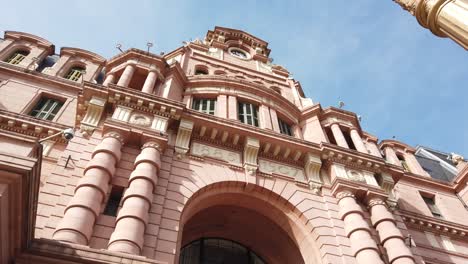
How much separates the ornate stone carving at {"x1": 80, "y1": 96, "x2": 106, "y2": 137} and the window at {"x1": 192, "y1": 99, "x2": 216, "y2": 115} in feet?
19.1

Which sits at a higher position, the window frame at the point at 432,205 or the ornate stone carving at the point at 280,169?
the window frame at the point at 432,205

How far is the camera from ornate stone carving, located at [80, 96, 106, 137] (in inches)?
628

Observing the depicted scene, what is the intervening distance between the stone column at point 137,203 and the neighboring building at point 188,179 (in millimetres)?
47

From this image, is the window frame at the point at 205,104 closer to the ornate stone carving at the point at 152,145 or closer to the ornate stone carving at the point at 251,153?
the ornate stone carving at the point at 251,153

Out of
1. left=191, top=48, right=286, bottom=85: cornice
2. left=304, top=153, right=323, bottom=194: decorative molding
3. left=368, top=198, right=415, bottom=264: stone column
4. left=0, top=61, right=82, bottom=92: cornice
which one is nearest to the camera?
left=368, top=198, right=415, bottom=264: stone column

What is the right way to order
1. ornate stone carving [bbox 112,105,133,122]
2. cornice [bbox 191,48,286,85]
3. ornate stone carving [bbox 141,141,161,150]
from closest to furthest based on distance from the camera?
ornate stone carving [bbox 141,141,161,150], ornate stone carving [bbox 112,105,133,122], cornice [bbox 191,48,286,85]

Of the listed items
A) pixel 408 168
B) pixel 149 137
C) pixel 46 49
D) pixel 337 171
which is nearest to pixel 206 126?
pixel 149 137

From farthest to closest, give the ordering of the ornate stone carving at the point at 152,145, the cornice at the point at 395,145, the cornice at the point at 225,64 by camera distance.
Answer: the cornice at the point at 395,145 < the cornice at the point at 225,64 < the ornate stone carving at the point at 152,145

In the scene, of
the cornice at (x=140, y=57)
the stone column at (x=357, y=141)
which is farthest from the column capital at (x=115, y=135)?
the stone column at (x=357, y=141)

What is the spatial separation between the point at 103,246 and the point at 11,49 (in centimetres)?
2027

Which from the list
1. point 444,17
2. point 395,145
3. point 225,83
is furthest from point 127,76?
point 395,145

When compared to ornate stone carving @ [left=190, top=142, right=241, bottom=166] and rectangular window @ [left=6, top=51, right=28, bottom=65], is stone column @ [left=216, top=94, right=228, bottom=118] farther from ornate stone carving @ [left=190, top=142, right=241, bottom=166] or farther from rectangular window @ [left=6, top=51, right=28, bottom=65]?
rectangular window @ [left=6, top=51, right=28, bottom=65]

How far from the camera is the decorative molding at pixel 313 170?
56.9 ft

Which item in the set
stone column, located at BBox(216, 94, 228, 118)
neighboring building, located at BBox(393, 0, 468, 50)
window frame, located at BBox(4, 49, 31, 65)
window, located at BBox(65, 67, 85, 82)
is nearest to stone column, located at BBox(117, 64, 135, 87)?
stone column, located at BBox(216, 94, 228, 118)
